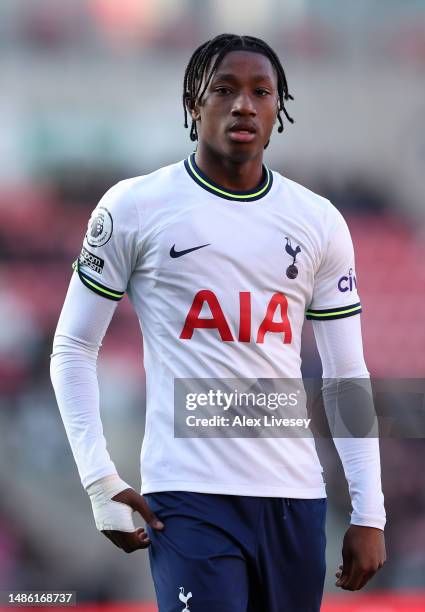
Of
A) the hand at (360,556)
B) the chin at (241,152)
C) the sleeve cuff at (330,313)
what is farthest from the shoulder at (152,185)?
the hand at (360,556)

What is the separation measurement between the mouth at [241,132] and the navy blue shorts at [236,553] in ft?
2.65

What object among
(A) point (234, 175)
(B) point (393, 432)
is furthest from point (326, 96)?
(A) point (234, 175)

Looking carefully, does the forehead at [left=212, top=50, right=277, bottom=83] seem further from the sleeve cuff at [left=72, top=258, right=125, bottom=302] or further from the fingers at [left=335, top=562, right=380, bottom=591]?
the fingers at [left=335, top=562, right=380, bottom=591]

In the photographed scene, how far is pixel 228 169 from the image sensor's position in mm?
2498

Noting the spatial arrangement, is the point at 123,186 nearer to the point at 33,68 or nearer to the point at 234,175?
the point at 234,175

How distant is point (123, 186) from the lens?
246cm

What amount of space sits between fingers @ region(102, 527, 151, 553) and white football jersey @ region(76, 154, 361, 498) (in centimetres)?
11

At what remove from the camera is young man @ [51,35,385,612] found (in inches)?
89.6

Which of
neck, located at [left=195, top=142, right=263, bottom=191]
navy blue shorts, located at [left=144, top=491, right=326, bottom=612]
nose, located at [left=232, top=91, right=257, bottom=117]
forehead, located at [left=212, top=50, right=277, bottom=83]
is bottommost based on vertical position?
navy blue shorts, located at [left=144, top=491, right=326, bottom=612]

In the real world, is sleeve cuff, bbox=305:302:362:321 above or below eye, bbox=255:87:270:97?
below

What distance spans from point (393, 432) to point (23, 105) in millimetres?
3858

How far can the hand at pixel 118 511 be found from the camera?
224 cm

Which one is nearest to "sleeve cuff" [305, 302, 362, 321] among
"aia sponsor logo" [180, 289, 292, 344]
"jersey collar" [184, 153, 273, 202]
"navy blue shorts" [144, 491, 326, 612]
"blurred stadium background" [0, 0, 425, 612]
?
"aia sponsor logo" [180, 289, 292, 344]

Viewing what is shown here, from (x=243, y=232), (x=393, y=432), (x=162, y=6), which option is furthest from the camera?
(x=162, y=6)
